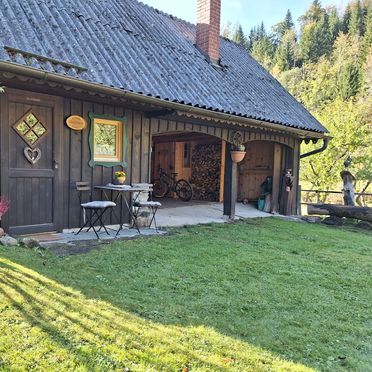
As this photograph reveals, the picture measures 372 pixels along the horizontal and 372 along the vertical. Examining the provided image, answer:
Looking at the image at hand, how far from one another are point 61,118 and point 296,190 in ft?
21.7

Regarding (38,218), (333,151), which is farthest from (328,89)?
(38,218)

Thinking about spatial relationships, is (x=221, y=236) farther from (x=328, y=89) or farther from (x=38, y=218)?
(x=328, y=89)

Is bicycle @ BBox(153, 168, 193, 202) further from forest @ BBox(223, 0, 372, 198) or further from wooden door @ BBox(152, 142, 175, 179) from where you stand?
forest @ BBox(223, 0, 372, 198)

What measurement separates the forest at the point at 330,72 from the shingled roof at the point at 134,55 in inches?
173

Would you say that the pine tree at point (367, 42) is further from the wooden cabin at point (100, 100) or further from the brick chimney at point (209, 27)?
the brick chimney at point (209, 27)

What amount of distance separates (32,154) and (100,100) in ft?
4.09

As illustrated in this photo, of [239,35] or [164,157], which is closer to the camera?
[164,157]

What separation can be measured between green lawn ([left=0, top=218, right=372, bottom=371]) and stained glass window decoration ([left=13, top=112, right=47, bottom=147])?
1568 millimetres

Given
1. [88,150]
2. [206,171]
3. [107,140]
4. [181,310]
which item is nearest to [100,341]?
[181,310]

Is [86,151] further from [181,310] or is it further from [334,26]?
[334,26]

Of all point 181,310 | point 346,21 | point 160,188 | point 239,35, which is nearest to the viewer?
point 181,310

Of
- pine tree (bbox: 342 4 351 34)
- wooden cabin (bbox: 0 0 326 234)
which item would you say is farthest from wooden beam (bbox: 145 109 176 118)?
pine tree (bbox: 342 4 351 34)

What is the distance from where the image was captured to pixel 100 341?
1994 millimetres

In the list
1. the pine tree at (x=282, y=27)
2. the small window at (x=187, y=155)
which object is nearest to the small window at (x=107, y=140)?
the small window at (x=187, y=155)
